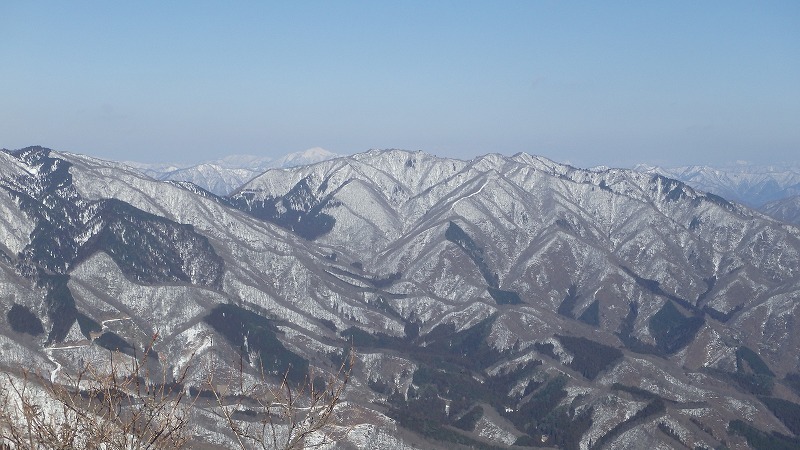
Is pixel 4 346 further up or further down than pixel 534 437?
further up

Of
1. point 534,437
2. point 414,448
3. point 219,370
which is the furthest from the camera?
point 219,370

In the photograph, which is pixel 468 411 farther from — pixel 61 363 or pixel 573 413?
pixel 61 363

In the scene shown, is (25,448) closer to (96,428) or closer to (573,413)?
(96,428)

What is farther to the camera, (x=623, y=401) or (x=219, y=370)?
(x=219, y=370)

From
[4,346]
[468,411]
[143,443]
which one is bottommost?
[468,411]

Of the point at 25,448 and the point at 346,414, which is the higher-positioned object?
the point at 25,448

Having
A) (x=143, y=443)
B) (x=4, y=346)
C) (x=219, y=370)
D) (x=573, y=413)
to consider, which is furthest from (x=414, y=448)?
(x=143, y=443)

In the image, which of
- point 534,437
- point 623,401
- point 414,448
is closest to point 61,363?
point 414,448

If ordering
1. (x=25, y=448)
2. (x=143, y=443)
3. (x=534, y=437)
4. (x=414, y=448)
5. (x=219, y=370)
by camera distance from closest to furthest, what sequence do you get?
1. (x=25, y=448)
2. (x=143, y=443)
3. (x=414, y=448)
4. (x=534, y=437)
5. (x=219, y=370)

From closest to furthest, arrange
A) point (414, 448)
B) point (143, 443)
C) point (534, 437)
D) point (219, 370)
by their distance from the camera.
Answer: point (143, 443)
point (414, 448)
point (534, 437)
point (219, 370)
